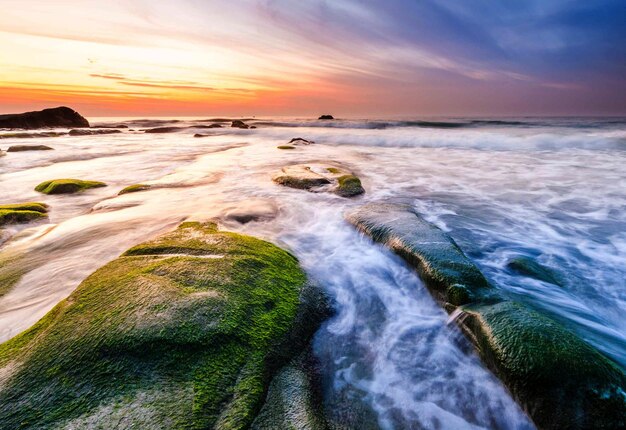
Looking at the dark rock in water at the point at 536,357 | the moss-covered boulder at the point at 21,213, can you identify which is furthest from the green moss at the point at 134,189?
the dark rock in water at the point at 536,357

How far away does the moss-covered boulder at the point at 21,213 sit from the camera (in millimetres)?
6328

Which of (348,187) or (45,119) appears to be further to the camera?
(45,119)

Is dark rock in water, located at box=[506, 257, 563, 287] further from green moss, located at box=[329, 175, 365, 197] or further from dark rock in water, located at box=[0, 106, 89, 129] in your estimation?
dark rock in water, located at box=[0, 106, 89, 129]

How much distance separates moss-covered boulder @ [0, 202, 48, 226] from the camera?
633 cm

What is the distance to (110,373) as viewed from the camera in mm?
2387

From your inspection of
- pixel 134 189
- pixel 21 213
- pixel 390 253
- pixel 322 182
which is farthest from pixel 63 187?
pixel 390 253

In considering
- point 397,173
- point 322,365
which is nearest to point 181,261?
point 322,365

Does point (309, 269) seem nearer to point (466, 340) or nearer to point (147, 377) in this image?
point (466, 340)

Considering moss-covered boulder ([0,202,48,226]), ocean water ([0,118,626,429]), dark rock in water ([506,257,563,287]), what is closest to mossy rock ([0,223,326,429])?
ocean water ([0,118,626,429])

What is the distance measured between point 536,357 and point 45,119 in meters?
72.5

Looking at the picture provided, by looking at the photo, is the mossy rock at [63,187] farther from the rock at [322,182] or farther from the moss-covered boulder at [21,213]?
the rock at [322,182]

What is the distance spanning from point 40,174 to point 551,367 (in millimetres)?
16469

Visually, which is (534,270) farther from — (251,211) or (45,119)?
(45,119)

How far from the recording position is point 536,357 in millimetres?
2697
